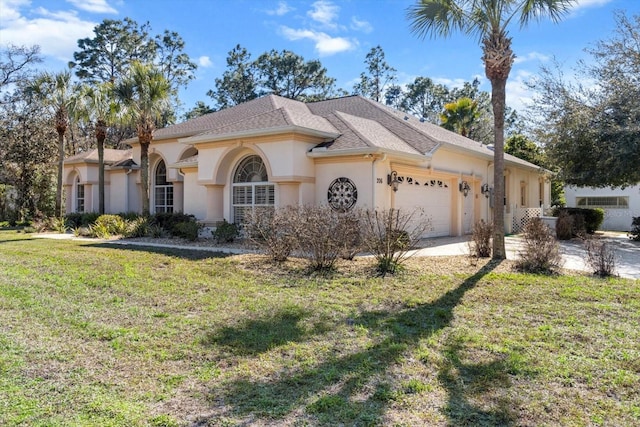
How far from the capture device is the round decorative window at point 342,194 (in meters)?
16.4

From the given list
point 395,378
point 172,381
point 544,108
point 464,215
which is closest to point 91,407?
point 172,381

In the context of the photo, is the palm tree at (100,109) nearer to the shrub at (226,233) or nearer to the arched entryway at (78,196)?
the arched entryway at (78,196)

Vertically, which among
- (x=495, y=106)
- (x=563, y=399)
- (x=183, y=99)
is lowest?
(x=563, y=399)

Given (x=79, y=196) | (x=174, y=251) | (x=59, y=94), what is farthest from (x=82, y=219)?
(x=174, y=251)

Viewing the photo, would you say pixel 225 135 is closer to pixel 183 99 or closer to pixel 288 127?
pixel 288 127

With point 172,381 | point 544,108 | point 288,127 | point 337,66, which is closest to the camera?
point 172,381

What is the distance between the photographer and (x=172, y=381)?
5.09m

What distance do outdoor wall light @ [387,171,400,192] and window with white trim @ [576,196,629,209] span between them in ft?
84.9

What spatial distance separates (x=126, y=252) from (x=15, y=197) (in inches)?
984

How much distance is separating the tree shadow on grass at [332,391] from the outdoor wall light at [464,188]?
51.5 ft

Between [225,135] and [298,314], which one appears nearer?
[298,314]

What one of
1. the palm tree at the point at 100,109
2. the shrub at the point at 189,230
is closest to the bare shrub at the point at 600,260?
the shrub at the point at 189,230

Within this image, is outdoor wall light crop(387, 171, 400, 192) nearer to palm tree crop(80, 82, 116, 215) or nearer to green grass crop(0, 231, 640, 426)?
green grass crop(0, 231, 640, 426)

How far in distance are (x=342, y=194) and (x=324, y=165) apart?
1.33 m
